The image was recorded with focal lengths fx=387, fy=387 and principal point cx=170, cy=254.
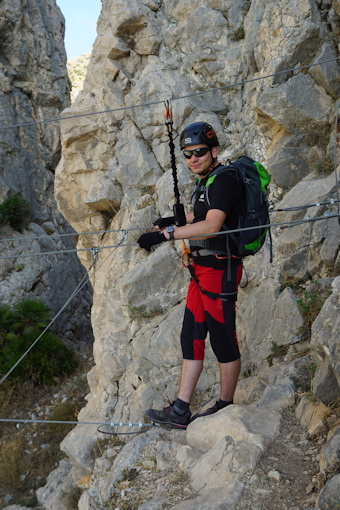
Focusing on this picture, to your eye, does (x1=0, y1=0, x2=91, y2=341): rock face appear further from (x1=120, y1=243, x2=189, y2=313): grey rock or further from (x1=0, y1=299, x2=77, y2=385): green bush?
(x1=120, y1=243, x2=189, y2=313): grey rock

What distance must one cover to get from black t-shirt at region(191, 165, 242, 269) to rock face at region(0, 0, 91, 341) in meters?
16.3

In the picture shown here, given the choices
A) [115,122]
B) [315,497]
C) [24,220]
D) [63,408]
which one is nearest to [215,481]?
[315,497]

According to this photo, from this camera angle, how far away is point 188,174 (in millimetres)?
7109

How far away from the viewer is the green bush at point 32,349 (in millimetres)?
14000

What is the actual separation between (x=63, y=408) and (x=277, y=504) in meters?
10.4

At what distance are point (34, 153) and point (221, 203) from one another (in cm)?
2140

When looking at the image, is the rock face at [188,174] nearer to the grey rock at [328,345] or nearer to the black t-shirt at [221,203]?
the grey rock at [328,345]

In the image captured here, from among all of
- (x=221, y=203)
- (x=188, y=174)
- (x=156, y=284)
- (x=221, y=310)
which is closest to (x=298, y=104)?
(x=188, y=174)

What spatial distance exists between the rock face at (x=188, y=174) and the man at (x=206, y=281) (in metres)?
0.69

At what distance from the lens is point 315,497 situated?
2.65 meters

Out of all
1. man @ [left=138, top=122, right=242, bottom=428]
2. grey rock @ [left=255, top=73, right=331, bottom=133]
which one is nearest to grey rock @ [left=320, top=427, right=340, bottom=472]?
man @ [left=138, top=122, right=242, bottom=428]

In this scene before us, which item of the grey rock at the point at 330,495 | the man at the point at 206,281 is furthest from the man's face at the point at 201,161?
the grey rock at the point at 330,495

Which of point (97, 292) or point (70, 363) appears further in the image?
point (70, 363)

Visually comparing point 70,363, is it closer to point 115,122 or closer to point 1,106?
point 115,122
